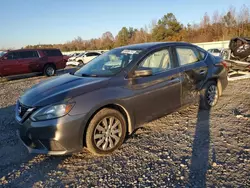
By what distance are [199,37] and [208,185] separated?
138 ft

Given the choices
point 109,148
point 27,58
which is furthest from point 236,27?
point 109,148

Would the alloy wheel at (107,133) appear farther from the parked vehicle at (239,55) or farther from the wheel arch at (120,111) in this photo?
the parked vehicle at (239,55)

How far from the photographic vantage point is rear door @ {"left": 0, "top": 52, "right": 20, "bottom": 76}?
12.0m

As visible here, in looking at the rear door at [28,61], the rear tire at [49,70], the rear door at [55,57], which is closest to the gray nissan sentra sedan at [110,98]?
the rear door at [28,61]

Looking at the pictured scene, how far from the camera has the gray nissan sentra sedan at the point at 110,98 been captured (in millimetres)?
2992

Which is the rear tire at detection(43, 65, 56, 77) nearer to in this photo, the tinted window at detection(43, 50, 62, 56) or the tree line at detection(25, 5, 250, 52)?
the tinted window at detection(43, 50, 62, 56)

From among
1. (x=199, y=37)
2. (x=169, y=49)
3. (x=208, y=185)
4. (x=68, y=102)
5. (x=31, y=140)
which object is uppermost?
(x=199, y=37)

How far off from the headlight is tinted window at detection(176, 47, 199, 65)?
2.45m

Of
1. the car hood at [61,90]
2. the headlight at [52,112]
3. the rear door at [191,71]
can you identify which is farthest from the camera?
the rear door at [191,71]

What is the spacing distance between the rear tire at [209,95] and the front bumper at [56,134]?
9.62 feet

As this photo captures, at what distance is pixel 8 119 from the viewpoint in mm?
5230

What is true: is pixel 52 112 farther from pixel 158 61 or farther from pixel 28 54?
pixel 28 54

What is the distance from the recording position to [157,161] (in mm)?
3102

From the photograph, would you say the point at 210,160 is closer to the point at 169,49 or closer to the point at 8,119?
the point at 169,49
